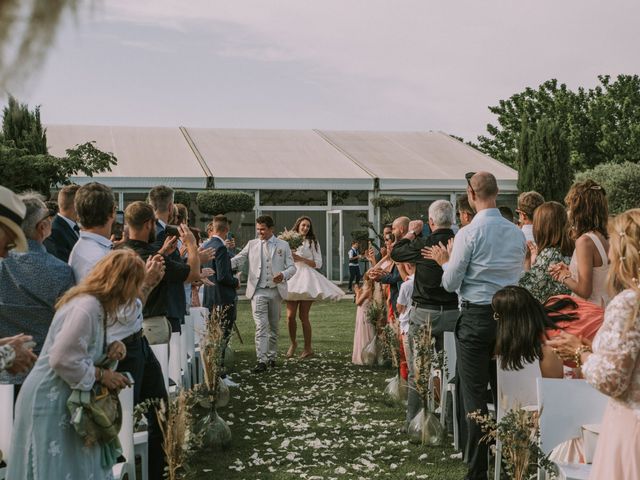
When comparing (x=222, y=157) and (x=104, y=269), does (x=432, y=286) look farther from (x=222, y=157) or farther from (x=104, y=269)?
(x=222, y=157)

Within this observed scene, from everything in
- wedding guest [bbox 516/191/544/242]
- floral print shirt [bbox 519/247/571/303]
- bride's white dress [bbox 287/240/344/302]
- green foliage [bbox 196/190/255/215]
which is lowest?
bride's white dress [bbox 287/240/344/302]

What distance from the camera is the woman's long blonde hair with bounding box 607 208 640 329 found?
8.81ft

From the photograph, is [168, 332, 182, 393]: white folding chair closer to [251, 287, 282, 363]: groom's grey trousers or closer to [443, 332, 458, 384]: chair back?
[443, 332, 458, 384]: chair back

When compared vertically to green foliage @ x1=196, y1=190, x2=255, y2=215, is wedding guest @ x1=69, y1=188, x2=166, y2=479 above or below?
below

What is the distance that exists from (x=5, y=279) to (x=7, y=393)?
1.98 feet

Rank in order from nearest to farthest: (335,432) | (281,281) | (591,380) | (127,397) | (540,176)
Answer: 1. (591,380)
2. (127,397)
3. (335,432)
4. (281,281)
5. (540,176)

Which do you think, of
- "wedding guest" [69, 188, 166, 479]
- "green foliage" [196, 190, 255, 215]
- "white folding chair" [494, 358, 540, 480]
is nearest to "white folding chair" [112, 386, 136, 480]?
"wedding guest" [69, 188, 166, 479]

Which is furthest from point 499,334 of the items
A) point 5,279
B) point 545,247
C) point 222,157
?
point 222,157

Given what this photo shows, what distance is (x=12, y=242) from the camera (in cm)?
303

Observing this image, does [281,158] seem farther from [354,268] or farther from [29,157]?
[29,157]

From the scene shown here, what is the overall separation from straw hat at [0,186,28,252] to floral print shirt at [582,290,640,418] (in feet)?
7.23

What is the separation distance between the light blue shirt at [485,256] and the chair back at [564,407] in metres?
1.20

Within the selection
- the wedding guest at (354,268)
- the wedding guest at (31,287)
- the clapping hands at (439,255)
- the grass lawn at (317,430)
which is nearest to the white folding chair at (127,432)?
the wedding guest at (31,287)

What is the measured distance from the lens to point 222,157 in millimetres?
28266
